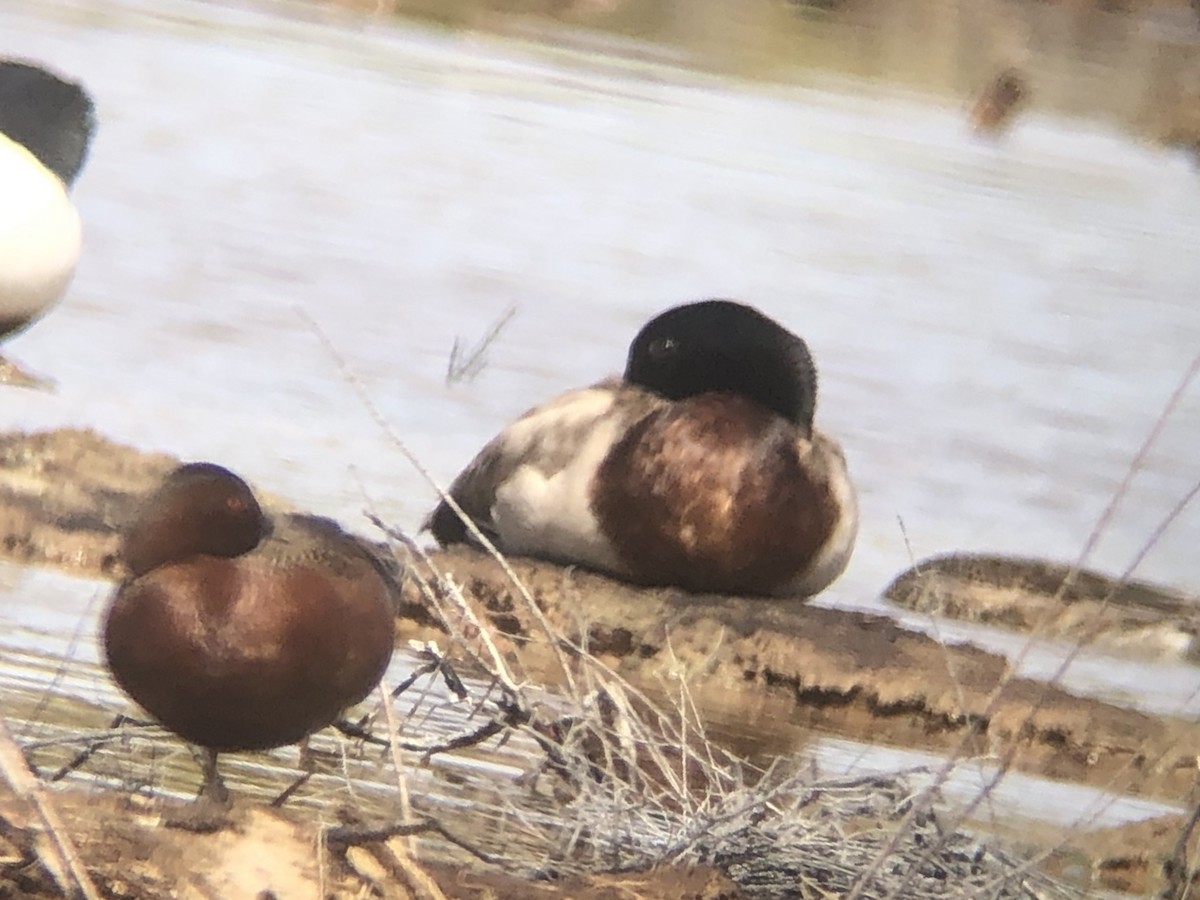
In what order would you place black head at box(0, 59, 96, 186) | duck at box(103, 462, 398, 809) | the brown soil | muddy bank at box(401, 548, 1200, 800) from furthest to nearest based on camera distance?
black head at box(0, 59, 96, 186)
muddy bank at box(401, 548, 1200, 800)
duck at box(103, 462, 398, 809)
the brown soil

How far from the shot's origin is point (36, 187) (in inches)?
58.6

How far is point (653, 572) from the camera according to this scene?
150cm

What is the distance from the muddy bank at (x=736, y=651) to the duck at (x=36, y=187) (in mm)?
153

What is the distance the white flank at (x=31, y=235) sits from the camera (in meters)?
1.45

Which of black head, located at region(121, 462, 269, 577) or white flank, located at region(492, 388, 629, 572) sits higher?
black head, located at region(121, 462, 269, 577)

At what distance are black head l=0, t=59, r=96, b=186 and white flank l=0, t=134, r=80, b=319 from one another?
0.08ft

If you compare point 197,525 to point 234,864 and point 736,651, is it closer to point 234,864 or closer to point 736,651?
point 234,864

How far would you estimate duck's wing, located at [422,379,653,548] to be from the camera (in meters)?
1.56

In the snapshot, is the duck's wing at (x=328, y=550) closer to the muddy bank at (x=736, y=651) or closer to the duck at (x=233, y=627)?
the duck at (x=233, y=627)

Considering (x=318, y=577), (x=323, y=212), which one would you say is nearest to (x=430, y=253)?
(x=323, y=212)

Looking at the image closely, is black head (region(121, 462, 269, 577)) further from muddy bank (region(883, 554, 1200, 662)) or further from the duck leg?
muddy bank (region(883, 554, 1200, 662))

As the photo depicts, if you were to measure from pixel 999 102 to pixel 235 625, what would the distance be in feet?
3.43

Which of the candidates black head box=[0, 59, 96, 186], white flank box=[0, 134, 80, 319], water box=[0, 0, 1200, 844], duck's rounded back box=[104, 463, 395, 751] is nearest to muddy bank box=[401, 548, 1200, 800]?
water box=[0, 0, 1200, 844]

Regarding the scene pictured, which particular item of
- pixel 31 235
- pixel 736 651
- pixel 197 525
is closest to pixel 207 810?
pixel 197 525
